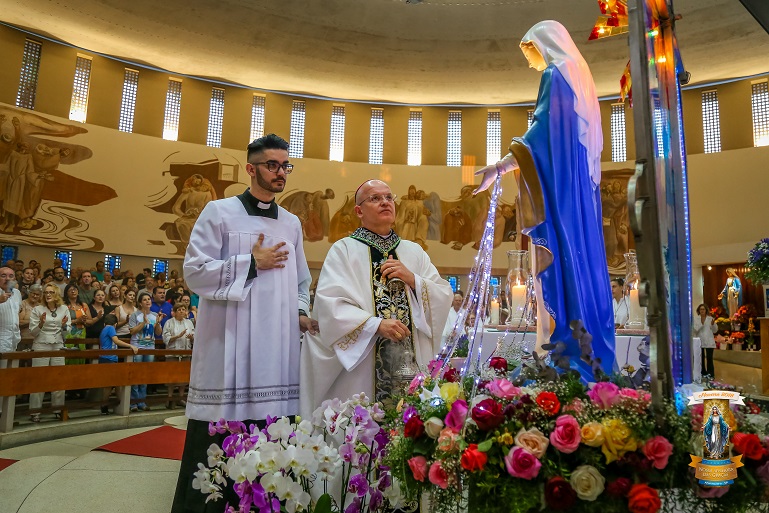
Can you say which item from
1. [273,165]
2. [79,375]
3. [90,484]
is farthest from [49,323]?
[273,165]

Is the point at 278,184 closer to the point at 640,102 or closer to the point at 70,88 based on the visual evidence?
the point at 640,102

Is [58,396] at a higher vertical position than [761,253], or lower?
lower

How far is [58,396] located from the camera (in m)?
7.86

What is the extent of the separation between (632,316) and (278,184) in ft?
8.31

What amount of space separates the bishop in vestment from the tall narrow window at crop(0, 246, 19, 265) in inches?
445

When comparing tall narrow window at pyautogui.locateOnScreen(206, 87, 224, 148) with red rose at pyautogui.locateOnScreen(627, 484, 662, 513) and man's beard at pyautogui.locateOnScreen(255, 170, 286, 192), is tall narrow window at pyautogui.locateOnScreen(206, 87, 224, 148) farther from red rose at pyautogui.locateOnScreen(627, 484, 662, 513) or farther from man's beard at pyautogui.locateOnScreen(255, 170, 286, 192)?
red rose at pyautogui.locateOnScreen(627, 484, 662, 513)

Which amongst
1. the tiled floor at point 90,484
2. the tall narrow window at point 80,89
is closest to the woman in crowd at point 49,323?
the tiled floor at point 90,484

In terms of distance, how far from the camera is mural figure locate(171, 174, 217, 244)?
14508mm

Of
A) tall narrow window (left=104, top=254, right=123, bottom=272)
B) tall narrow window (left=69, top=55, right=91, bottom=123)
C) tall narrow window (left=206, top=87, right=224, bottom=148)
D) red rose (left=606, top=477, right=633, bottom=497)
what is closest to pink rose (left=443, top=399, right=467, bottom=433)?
red rose (left=606, top=477, right=633, bottom=497)

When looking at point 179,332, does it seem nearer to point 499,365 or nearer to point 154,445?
point 154,445

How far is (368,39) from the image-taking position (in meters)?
14.4

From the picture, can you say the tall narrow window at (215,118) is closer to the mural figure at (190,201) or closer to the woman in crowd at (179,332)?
the mural figure at (190,201)

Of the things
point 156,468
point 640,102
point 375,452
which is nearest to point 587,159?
point 640,102

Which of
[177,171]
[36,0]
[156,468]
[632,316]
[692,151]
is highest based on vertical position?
[36,0]
